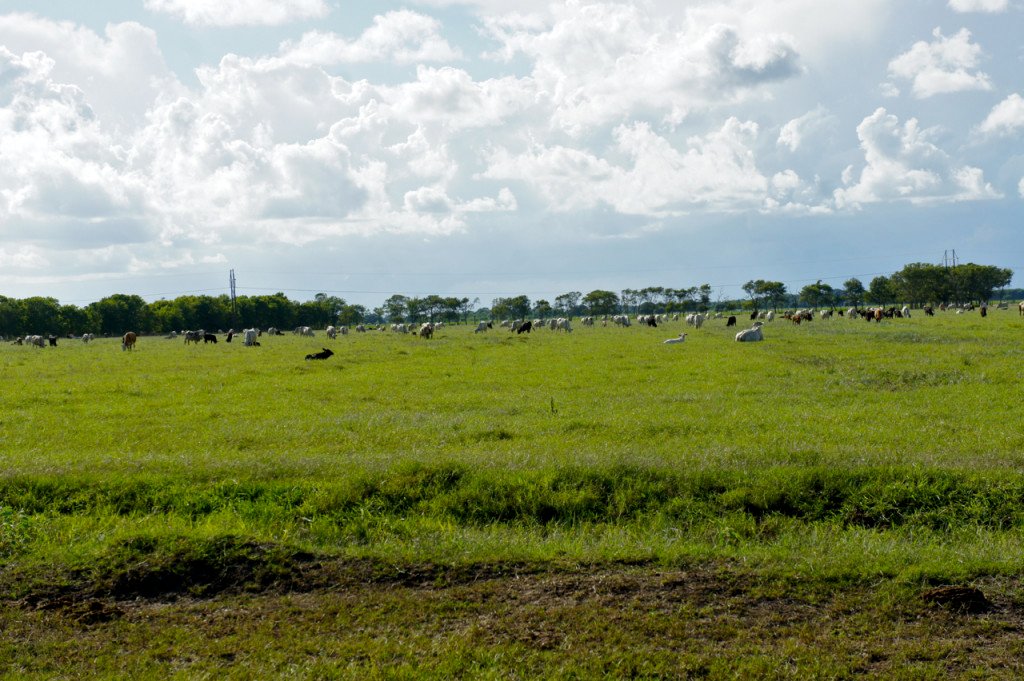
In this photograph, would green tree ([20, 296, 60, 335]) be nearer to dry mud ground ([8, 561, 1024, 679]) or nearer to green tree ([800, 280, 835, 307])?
dry mud ground ([8, 561, 1024, 679])

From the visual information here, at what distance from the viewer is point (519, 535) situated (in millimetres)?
9188

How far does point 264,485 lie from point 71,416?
1043cm

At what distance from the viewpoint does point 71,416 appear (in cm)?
1847

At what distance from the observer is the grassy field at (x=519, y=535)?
233 inches

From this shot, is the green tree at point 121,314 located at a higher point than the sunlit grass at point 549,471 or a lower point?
higher

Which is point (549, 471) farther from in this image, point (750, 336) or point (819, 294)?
point (819, 294)

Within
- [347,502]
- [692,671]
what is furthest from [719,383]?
[692,671]

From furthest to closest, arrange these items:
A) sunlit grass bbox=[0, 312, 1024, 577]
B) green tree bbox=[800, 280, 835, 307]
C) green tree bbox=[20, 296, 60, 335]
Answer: green tree bbox=[800, 280, 835, 307], green tree bbox=[20, 296, 60, 335], sunlit grass bbox=[0, 312, 1024, 577]

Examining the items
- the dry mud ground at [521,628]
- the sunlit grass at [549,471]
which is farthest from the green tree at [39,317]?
the dry mud ground at [521,628]

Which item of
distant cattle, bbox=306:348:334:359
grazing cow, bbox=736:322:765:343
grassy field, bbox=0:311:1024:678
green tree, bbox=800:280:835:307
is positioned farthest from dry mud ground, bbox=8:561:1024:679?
green tree, bbox=800:280:835:307

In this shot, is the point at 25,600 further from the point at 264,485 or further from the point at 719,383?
the point at 719,383

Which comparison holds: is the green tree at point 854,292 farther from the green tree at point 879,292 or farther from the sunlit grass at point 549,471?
the sunlit grass at point 549,471

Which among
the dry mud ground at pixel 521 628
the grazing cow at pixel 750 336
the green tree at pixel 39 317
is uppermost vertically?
the green tree at pixel 39 317

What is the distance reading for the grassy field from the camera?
19.4ft
